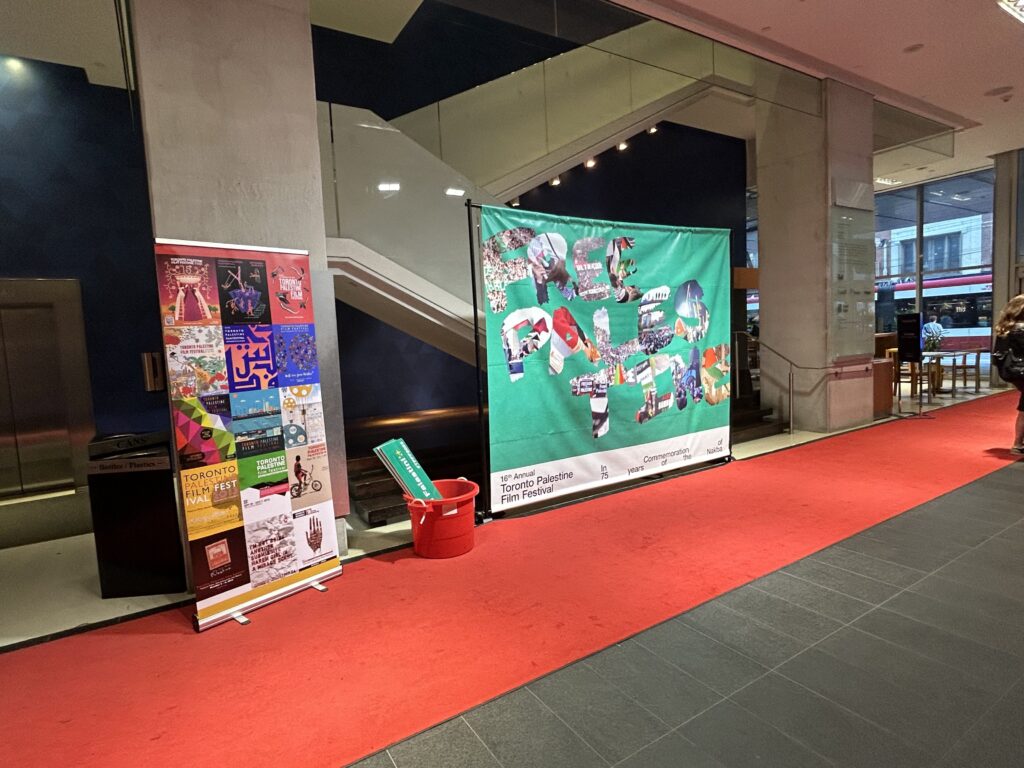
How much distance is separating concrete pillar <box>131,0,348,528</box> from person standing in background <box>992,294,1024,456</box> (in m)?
6.50

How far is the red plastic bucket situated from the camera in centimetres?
373

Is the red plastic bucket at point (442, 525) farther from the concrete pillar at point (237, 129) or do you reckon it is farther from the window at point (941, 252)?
the window at point (941, 252)

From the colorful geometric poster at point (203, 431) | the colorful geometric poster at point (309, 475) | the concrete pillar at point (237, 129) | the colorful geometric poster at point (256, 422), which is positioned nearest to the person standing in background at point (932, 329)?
the concrete pillar at point (237, 129)

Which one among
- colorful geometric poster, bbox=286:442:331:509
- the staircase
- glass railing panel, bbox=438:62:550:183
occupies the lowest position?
the staircase

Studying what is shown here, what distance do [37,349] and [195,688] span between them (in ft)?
13.7

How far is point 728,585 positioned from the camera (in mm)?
3195

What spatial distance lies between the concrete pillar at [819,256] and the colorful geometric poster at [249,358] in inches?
262

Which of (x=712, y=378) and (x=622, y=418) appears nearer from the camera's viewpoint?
(x=622, y=418)

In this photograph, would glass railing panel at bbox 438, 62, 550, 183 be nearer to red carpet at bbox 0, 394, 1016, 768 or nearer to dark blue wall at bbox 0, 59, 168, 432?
dark blue wall at bbox 0, 59, 168, 432

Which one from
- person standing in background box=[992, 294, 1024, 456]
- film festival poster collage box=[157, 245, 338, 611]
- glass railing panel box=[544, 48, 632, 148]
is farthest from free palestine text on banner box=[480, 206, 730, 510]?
person standing in background box=[992, 294, 1024, 456]

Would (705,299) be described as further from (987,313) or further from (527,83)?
(987,313)

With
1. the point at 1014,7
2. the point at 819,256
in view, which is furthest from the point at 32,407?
the point at 1014,7

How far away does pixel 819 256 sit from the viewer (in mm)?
7039

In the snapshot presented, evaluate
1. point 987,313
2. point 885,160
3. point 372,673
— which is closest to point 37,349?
point 372,673
